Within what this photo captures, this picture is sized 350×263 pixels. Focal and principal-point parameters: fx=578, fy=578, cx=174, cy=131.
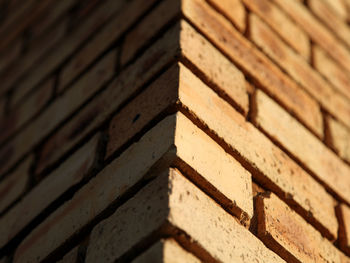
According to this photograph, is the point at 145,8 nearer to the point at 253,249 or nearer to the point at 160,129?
the point at 160,129

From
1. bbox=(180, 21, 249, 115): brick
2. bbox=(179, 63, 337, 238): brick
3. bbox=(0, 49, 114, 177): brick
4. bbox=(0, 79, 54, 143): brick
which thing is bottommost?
bbox=(179, 63, 337, 238): brick

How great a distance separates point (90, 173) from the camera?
1.08 metres

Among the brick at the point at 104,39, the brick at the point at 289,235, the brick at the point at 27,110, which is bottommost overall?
the brick at the point at 289,235

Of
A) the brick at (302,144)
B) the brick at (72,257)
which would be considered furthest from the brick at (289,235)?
the brick at (72,257)

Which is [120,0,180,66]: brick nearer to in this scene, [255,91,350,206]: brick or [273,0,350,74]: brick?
[255,91,350,206]: brick

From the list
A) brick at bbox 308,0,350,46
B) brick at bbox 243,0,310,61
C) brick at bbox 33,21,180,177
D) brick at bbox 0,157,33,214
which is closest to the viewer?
brick at bbox 33,21,180,177

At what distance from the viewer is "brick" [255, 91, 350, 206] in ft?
3.93

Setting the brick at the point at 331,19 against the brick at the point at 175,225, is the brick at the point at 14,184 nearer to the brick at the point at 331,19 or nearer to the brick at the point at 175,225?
the brick at the point at 175,225

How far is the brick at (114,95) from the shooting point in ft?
3.72

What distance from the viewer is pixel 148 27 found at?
1.28 meters

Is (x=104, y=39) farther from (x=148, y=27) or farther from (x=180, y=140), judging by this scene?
(x=180, y=140)

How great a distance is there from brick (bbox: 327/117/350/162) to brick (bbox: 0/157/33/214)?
723 millimetres

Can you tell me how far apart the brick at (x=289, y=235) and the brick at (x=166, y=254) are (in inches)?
8.1

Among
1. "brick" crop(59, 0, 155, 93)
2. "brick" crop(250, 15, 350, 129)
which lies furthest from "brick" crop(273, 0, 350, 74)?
"brick" crop(59, 0, 155, 93)
